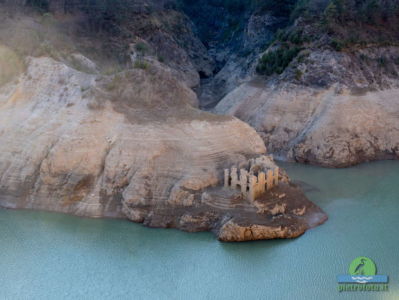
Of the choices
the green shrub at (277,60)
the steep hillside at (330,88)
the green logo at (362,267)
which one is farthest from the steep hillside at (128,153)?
the green shrub at (277,60)

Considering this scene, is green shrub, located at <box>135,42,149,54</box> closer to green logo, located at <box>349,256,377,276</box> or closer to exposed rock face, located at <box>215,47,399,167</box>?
exposed rock face, located at <box>215,47,399,167</box>

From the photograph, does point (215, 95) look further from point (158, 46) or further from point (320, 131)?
point (320, 131)

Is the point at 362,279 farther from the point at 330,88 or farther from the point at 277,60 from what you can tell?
the point at 277,60

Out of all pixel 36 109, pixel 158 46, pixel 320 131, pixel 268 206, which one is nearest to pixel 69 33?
pixel 158 46

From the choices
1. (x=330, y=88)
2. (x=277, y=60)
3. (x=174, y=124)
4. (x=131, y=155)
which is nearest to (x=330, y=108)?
(x=330, y=88)

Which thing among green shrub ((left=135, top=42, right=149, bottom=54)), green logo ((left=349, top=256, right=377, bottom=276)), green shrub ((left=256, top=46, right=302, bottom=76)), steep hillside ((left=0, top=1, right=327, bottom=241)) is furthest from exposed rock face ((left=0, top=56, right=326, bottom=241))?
green shrub ((left=135, top=42, right=149, bottom=54))

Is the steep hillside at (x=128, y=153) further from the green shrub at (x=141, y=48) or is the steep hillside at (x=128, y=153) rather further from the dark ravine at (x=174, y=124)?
the green shrub at (x=141, y=48)
